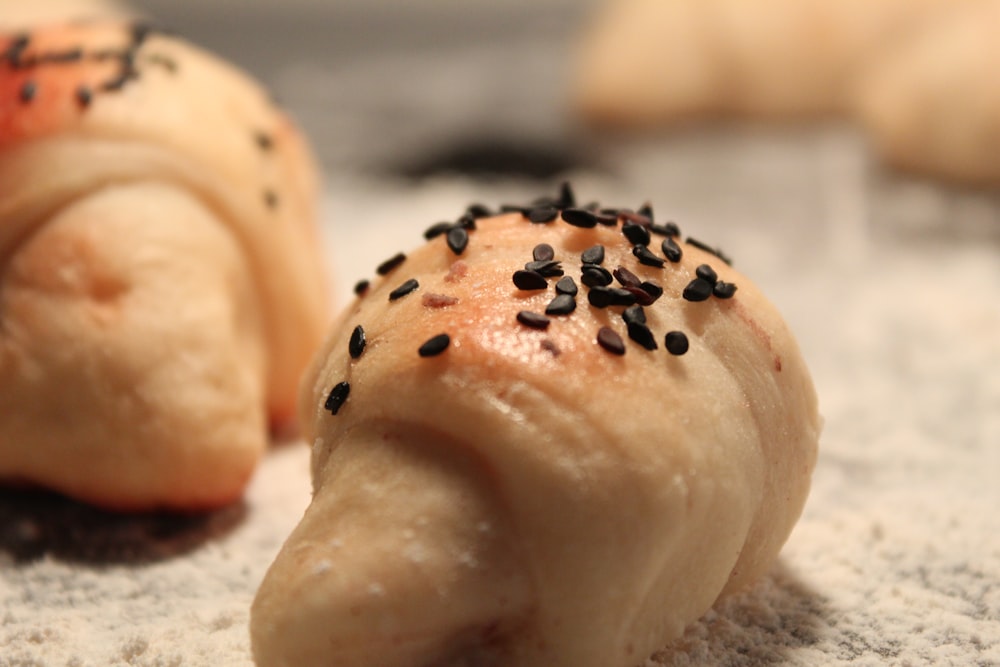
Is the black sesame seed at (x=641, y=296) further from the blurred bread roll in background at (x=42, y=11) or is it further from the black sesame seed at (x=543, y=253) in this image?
the blurred bread roll in background at (x=42, y=11)

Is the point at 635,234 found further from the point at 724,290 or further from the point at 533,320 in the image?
the point at 533,320

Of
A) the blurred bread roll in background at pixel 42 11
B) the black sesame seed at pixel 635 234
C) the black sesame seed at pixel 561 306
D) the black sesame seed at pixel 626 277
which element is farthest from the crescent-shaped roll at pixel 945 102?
the blurred bread roll in background at pixel 42 11

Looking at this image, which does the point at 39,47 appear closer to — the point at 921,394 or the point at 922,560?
the point at 922,560

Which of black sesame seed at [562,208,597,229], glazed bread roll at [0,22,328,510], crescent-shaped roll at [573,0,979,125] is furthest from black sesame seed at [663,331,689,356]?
crescent-shaped roll at [573,0,979,125]

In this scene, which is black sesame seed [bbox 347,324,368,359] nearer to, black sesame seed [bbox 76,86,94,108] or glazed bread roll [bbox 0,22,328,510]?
glazed bread roll [bbox 0,22,328,510]

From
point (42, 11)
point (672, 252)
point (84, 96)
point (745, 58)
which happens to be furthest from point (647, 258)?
point (42, 11)
